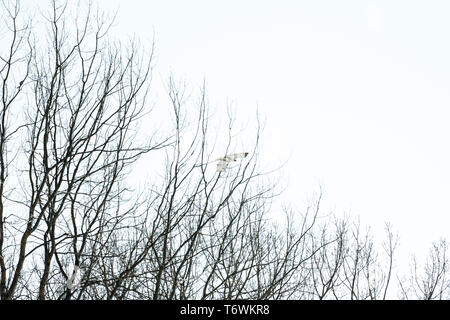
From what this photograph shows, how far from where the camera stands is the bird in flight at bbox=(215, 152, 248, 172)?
211 inches

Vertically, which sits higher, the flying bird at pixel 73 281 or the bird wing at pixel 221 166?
the bird wing at pixel 221 166

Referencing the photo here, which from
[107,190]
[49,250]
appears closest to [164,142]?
[107,190]

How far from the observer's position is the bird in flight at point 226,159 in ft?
17.5

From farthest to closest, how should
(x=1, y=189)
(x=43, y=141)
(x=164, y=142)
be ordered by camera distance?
(x=164, y=142) → (x=43, y=141) → (x=1, y=189)

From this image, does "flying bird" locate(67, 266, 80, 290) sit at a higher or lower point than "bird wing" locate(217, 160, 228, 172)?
lower

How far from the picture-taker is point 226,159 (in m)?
5.42

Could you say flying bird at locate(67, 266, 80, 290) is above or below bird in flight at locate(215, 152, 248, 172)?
below

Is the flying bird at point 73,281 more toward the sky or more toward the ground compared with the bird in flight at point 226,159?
more toward the ground

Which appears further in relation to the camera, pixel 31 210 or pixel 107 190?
pixel 107 190
